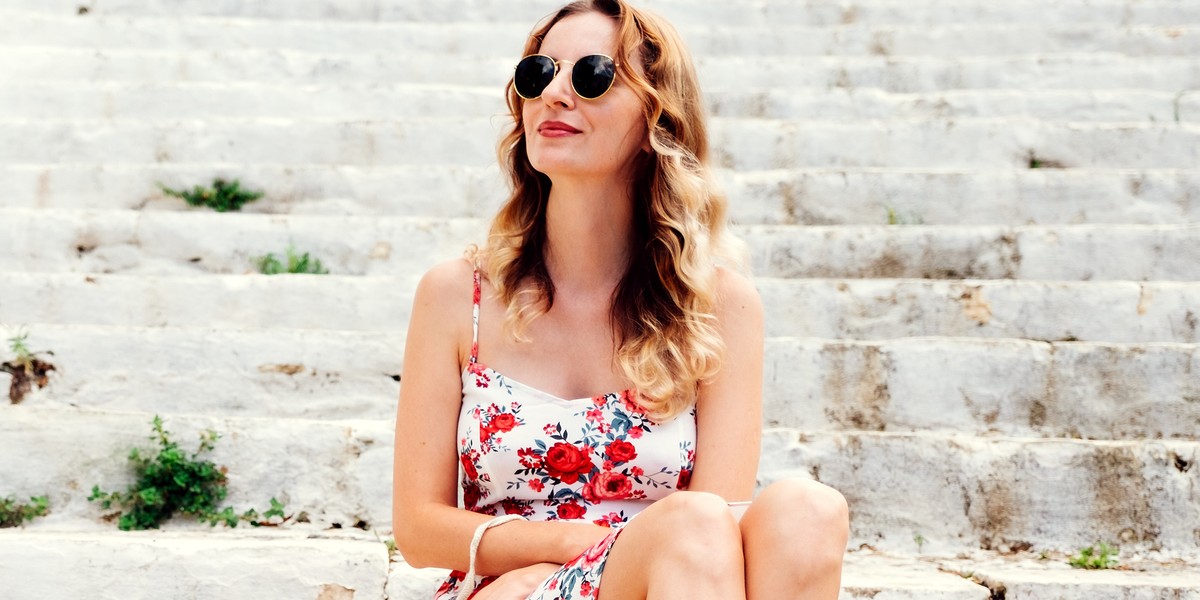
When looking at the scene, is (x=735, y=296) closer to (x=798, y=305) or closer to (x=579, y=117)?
(x=579, y=117)

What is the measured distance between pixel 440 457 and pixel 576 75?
0.74 m

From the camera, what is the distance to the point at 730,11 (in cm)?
602

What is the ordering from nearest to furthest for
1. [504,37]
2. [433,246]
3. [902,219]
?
1. [433,246]
2. [902,219]
3. [504,37]

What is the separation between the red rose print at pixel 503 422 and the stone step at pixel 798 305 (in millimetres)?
1389

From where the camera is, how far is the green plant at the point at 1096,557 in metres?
2.79

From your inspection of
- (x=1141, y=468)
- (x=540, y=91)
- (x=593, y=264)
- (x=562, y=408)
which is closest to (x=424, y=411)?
(x=562, y=408)

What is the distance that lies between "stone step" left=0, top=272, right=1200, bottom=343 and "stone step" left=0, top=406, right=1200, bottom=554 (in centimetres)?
59

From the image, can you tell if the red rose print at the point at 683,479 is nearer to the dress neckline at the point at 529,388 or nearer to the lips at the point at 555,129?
the dress neckline at the point at 529,388

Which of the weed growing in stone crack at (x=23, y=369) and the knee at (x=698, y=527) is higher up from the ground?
the weed growing in stone crack at (x=23, y=369)

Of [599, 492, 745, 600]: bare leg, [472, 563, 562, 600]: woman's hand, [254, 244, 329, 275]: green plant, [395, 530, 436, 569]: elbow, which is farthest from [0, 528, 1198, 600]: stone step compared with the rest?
[254, 244, 329, 275]: green plant

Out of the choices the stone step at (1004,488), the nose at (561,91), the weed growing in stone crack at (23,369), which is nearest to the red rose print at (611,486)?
the nose at (561,91)

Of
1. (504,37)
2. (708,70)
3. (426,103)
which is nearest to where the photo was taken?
(426,103)

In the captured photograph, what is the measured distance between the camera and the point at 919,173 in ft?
13.8

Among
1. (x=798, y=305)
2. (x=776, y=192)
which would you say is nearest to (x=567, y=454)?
(x=798, y=305)
